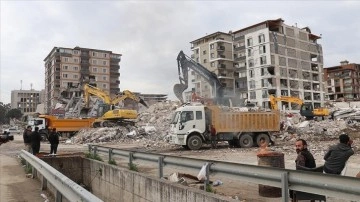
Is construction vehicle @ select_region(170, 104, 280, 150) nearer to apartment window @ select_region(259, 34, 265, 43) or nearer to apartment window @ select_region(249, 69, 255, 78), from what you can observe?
apartment window @ select_region(259, 34, 265, 43)

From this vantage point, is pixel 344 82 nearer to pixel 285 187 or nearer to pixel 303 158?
pixel 303 158

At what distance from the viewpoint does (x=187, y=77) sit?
103 feet

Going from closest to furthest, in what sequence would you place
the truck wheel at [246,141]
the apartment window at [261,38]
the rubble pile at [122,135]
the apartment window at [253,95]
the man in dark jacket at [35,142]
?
the man in dark jacket at [35,142]
the truck wheel at [246,141]
the rubble pile at [122,135]
the apartment window at [261,38]
the apartment window at [253,95]

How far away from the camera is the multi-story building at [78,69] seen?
333 ft

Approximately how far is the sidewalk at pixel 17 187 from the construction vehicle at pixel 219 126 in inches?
386

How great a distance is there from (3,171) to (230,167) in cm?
1017

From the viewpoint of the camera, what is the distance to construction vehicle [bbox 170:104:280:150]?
A: 21.0 metres

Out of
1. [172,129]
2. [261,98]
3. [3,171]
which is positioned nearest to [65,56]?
[261,98]

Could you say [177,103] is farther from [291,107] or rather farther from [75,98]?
[291,107]

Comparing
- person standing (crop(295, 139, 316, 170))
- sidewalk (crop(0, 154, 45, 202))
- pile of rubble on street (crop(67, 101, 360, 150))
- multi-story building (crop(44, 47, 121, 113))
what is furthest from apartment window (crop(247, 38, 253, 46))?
person standing (crop(295, 139, 316, 170))

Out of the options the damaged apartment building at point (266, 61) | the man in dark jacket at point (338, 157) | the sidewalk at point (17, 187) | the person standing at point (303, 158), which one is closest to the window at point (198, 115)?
the sidewalk at point (17, 187)

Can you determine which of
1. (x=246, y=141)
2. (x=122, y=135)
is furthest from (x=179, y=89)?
(x=246, y=141)

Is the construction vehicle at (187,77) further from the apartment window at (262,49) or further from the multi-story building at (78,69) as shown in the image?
the multi-story building at (78,69)

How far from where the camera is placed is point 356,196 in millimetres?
3957
